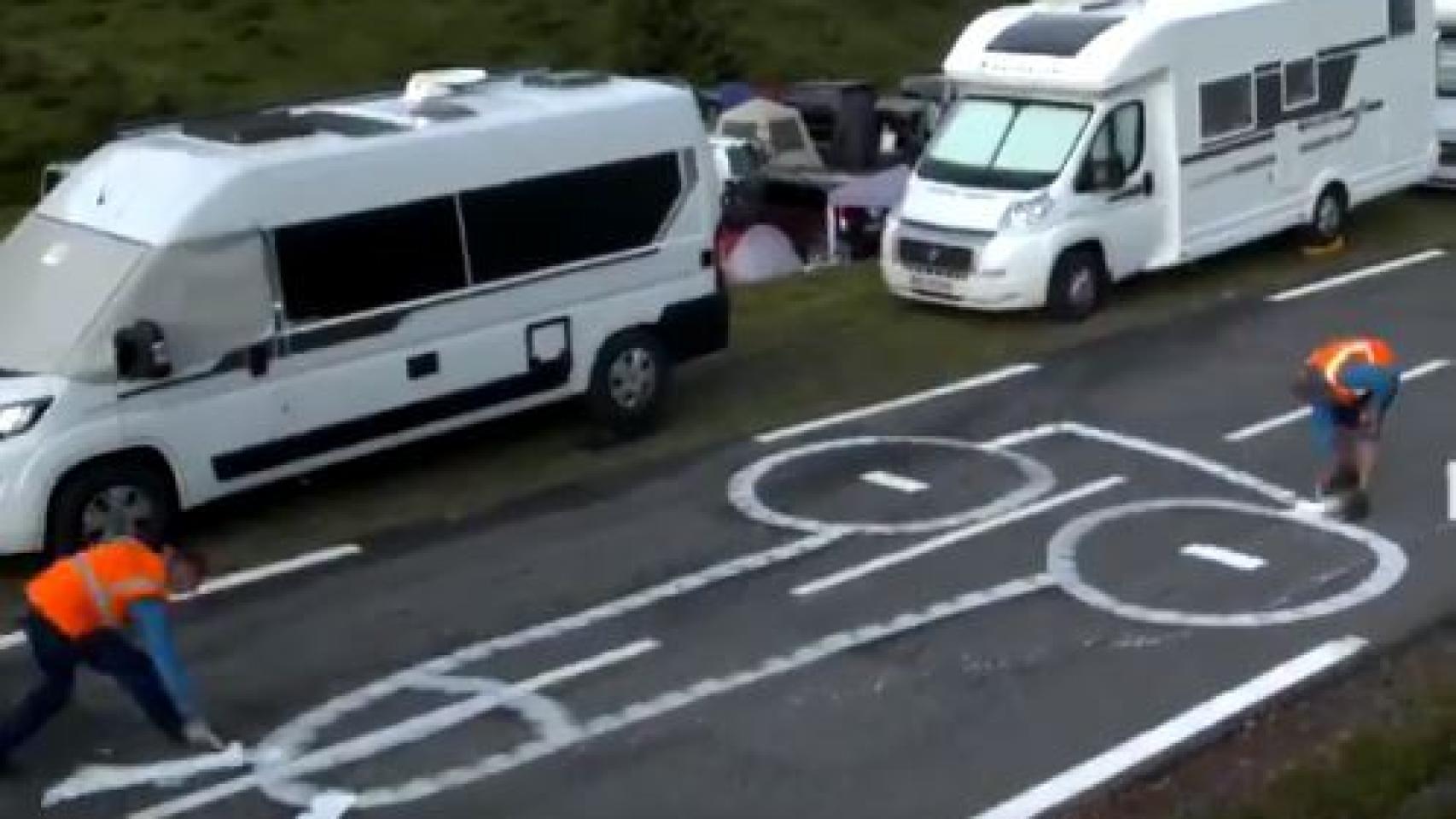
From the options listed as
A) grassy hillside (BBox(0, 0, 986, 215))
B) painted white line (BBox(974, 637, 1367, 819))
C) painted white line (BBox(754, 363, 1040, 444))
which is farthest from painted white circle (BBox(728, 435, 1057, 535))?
grassy hillside (BBox(0, 0, 986, 215))

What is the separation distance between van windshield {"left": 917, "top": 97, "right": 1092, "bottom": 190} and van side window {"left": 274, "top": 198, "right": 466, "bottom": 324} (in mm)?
6837

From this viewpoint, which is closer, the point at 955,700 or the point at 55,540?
the point at 955,700

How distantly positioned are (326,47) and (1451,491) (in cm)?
2166

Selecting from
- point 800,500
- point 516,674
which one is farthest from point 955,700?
point 800,500

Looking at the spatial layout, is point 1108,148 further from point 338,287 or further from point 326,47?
point 326,47

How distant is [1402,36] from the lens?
25.3 m

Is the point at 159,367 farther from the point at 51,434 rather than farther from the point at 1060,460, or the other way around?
the point at 1060,460

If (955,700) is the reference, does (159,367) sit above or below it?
above

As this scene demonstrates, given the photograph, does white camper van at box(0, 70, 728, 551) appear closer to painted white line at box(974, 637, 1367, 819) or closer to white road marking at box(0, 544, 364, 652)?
white road marking at box(0, 544, 364, 652)

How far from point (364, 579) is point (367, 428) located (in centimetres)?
156

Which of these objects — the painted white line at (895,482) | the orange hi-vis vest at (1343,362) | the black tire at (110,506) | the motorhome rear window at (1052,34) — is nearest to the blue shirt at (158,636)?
the black tire at (110,506)

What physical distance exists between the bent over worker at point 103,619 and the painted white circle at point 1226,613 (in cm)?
558

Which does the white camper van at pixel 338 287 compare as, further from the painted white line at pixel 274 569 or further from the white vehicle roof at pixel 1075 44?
the white vehicle roof at pixel 1075 44

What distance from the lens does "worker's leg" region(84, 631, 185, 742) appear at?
37.8 ft
